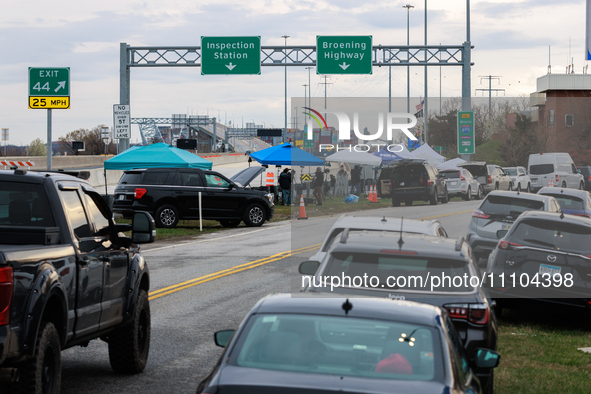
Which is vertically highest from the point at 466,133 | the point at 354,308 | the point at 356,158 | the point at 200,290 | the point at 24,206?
the point at 466,133

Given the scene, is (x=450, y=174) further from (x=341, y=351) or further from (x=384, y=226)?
(x=341, y=351)

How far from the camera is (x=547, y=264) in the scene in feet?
36.2

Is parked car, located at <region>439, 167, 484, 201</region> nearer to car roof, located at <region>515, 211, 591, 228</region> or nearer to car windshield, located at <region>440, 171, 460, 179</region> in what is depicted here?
car windshield, located at <region>440, 171, 460, 179</region>

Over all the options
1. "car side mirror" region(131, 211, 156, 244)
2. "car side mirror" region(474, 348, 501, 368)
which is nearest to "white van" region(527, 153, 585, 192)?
"car side mirror" region(131, 211, 156, 244)

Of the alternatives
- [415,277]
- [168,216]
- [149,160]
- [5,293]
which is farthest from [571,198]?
[149,160]

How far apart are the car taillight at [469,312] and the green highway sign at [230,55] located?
91.9 ft

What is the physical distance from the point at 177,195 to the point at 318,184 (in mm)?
12692

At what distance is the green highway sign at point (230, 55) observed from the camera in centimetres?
3322

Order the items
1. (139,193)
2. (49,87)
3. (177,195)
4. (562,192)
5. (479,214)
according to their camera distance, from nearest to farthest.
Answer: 1. (562,192)
2. (479,214)
3. (139,193)
4. (49,87)
5. (177,195)

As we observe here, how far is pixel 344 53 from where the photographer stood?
3322 cm

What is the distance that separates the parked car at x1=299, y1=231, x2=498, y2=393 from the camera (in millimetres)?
6324

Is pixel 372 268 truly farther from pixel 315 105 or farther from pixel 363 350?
pixel 315 105

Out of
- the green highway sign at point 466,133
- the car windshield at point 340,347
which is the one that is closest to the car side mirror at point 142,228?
the car windshield at point 340,347

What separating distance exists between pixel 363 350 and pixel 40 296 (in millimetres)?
2485
